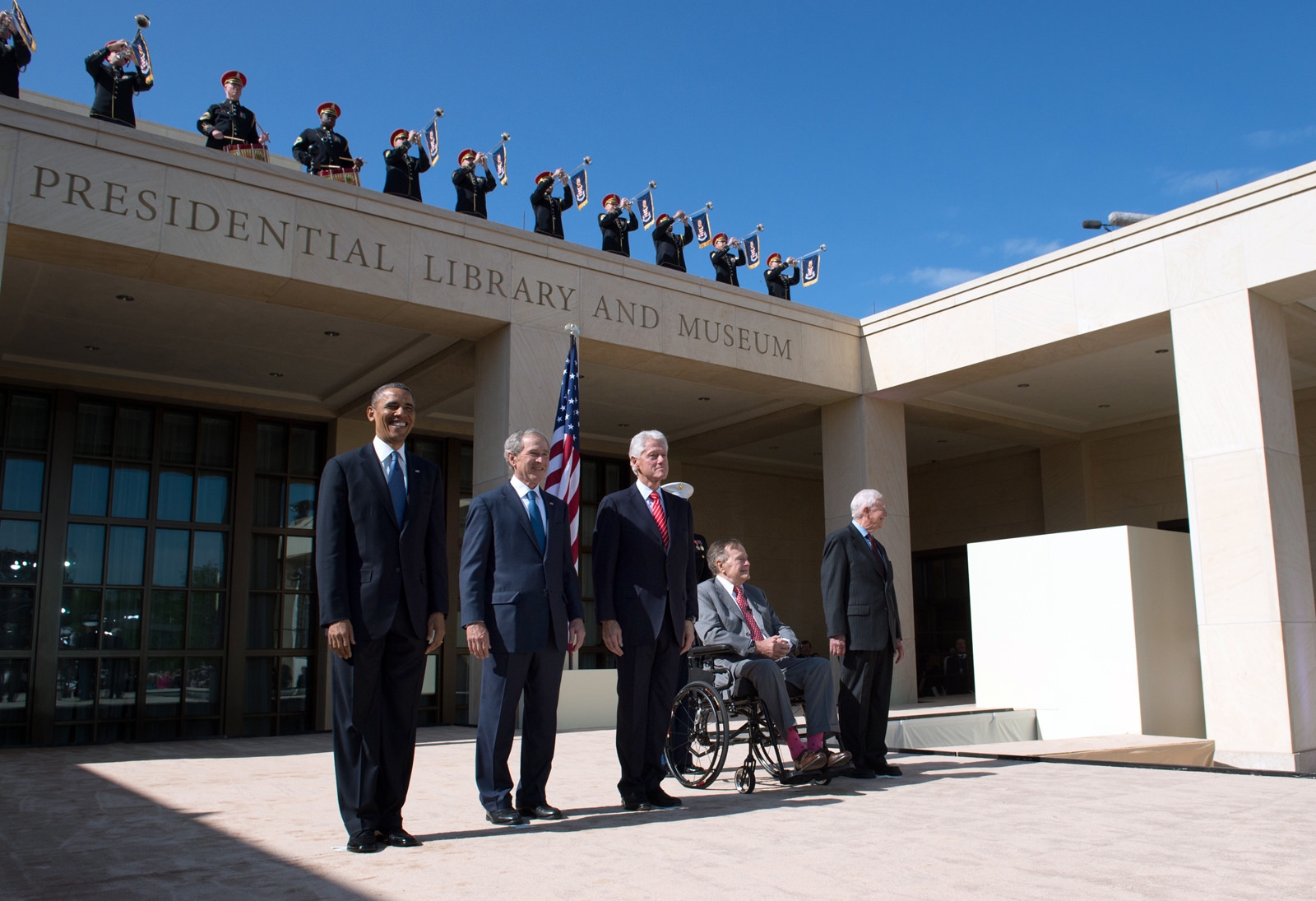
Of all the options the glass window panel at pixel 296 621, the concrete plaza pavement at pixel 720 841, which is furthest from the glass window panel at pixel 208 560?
the concrete plaza pavement at pixel 720 841

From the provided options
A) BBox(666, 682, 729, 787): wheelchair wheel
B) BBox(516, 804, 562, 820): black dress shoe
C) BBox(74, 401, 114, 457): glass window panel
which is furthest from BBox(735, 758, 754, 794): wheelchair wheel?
→ BBox(74, 401, 114, 457): glass window panel

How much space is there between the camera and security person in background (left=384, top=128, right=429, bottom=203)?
1041cm

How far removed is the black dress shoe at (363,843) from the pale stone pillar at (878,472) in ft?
32.0

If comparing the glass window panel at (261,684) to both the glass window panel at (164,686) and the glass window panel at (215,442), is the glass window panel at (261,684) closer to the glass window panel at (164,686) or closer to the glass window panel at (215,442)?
the glass window panel at (164,686)

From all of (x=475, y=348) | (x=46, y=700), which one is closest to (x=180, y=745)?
(x=46, y=700)

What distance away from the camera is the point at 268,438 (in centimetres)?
1365

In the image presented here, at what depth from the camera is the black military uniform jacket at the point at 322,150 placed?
1014 centimetres

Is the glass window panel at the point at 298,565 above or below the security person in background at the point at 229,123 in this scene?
below

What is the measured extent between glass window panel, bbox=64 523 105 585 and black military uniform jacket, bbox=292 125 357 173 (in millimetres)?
5437

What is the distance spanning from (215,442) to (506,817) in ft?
34.7

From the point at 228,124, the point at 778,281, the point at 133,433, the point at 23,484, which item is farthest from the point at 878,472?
the point at 23,484

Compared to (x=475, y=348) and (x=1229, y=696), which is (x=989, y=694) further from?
(x=475, y=348)

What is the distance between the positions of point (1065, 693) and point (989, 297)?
456 cm

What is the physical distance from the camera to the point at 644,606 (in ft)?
15.3
